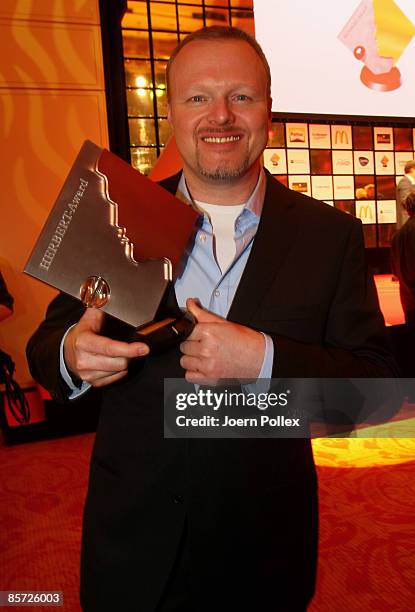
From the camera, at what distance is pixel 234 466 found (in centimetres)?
95

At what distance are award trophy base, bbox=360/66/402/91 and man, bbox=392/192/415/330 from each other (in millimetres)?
734

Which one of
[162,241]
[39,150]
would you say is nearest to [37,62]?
[39,150]

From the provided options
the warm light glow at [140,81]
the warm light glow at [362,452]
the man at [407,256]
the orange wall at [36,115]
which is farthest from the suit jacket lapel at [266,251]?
the warm light glow at [140,81]

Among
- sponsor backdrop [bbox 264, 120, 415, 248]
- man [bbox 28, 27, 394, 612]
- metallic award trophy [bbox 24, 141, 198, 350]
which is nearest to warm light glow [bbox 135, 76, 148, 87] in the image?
sponsor backdrop [bbox 264, 120, 415, 248]

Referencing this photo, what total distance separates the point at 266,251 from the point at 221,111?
27 centimetres

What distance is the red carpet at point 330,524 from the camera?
190 cm

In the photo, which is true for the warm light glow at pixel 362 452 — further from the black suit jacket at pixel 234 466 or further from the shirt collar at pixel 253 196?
the shirt collar at pixel 253 196

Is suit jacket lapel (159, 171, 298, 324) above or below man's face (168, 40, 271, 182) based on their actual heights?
below

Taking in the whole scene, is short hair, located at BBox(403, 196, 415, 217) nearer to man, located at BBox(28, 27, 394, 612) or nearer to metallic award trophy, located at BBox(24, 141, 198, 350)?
man, located at BBox(28, 27, 394, 612)

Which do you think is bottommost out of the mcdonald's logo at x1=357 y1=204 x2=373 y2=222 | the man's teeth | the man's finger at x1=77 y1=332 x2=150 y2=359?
the man's finger at x1=77 y1=332 x2=150 y2=359

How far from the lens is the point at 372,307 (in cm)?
98

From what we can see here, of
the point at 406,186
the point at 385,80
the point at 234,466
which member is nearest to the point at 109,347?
the point at 234,466

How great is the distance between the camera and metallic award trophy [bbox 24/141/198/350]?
2.32 feet

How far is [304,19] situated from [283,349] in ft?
8.02
